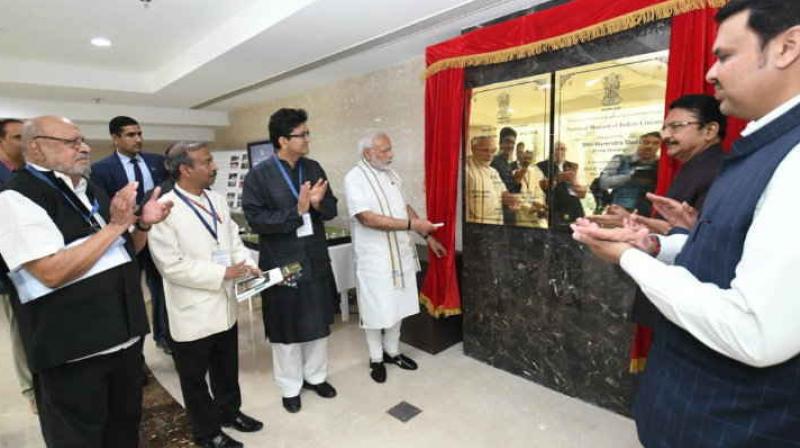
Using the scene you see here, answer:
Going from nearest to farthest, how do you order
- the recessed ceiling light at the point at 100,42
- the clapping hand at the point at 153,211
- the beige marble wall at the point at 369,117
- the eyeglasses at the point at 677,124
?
the clapping hand at the point at 153,211, the eyeglasses at the point at 677,124, the recessed ceiling light at the point at 100,42, the beige marble wall at the point at 369,117

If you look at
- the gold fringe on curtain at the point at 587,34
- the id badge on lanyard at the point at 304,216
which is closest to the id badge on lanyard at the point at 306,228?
the id badge on lanyard at the point at 304,216

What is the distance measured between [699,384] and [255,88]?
15.5 ft

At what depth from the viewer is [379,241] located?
262 centimetres

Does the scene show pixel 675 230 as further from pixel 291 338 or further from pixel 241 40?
pixel 241 40

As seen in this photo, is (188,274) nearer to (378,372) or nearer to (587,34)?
(378,372)

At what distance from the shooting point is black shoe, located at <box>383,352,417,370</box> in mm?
2789

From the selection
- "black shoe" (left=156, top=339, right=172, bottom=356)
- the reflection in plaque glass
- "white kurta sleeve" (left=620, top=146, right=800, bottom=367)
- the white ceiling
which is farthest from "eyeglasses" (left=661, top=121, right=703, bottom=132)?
"black shoe" (left=156, top=339, right=172, bottom=356)

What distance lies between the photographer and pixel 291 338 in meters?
2.26

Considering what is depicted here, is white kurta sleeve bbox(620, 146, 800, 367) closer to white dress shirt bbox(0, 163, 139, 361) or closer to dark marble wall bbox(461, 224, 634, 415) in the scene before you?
dark marble wall bbox(461, 224, 634, 415)

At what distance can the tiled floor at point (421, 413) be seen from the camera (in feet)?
6.73

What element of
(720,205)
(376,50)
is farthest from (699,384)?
(376,50)

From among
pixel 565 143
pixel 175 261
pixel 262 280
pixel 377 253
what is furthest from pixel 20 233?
pixel 565 143

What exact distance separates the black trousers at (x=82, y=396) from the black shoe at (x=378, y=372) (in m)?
1.48

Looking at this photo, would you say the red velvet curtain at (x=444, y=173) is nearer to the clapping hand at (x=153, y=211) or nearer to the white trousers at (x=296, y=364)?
the white trousers at (x=296, y=364)
